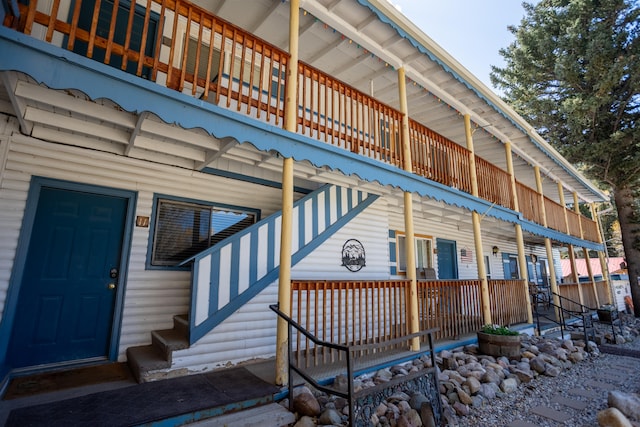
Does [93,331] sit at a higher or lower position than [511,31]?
lower

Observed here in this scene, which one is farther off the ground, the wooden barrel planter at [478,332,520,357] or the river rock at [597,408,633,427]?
the wooden barrel planter at [478,332,520,357]

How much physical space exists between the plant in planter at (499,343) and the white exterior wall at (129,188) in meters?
5.23

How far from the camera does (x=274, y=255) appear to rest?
4.84 meters

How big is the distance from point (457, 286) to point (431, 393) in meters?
3.34

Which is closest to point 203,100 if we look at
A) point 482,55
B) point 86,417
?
point 86,417

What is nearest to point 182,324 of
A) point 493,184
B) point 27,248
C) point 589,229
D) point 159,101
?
point 27,248

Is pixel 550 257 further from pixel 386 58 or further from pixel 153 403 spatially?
pixel 153 403

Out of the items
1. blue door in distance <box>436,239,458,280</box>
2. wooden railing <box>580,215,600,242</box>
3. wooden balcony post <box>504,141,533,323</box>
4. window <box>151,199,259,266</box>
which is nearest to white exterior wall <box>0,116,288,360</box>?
window <box>151,199,259,266</box>

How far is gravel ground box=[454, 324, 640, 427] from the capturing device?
11.3 feet

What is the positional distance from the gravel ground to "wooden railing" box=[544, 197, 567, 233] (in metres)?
5.67

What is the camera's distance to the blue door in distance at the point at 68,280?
3.69 m

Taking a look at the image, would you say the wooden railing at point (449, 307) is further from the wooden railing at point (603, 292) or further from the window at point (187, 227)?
the wooden railing at point (603, 292)

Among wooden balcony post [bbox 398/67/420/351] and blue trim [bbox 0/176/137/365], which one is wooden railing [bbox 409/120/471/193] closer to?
wooden balcony post [bbox 398/67/420/351]

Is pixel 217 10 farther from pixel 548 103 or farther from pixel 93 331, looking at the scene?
pixel 548 103
